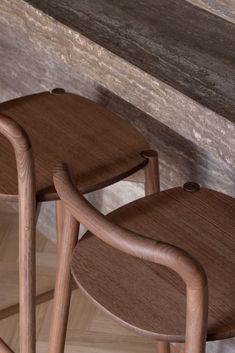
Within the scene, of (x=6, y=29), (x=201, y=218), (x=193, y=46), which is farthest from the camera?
(x=6, y=29)

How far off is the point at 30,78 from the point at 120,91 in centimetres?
60

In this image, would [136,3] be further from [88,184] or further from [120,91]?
[88,184]

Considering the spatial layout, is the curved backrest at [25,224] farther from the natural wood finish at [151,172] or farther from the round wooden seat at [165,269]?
the natural wood finish at [151,172]

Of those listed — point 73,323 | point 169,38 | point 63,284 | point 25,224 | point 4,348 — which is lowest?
point 73,323

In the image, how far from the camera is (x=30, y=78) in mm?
2549

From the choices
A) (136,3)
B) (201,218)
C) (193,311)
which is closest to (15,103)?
(136,3)

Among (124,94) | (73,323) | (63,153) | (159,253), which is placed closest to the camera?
(159,253)

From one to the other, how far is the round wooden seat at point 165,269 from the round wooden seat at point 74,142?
0.15 metres

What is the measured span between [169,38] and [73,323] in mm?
859

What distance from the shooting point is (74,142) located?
195 cm

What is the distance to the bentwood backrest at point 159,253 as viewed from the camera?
Answer: 4.09ft

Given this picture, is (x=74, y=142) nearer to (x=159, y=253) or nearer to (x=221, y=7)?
(x=221, y=7)

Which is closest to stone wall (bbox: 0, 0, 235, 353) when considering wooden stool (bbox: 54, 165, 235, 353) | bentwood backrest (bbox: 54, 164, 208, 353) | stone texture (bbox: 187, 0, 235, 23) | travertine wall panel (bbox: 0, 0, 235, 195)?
travertine wall panel (bbox: 0, 0, 235, 195)

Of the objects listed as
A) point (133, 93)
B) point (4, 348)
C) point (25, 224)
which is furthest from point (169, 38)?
point (4, 348)
